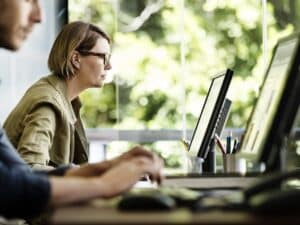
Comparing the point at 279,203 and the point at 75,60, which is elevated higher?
the point at 75,60

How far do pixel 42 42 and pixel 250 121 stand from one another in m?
2.84

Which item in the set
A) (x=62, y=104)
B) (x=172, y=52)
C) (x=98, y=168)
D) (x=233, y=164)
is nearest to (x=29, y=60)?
(x=172, y=52)

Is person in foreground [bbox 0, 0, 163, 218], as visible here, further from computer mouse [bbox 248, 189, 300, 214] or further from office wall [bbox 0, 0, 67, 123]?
office wall [bbox 0, 0, 67, 123]

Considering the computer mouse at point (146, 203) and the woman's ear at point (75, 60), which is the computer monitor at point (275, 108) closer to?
the computer mouse at point (146, 203)

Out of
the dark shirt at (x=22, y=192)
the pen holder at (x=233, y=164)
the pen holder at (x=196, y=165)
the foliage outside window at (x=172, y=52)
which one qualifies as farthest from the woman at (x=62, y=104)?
the foliage outside window at (x=172, y=52)

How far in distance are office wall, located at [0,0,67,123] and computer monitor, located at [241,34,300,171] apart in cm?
258

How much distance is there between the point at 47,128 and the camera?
116 inches

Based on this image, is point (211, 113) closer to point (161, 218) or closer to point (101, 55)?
point (101, 55)

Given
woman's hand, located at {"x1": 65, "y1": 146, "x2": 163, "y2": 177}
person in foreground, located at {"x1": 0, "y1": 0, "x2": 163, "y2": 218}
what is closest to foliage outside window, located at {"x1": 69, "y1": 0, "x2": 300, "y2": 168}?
woman's hand, located at {"x1": 65, "y1": 146, "x2": 163, "y2": 177}

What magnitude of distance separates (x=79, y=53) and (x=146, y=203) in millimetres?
2265

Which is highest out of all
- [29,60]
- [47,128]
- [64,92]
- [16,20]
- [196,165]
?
[29,60]

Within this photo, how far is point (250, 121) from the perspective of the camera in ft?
7.53

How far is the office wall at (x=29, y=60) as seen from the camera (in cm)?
461

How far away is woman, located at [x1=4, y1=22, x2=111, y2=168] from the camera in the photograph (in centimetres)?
291
